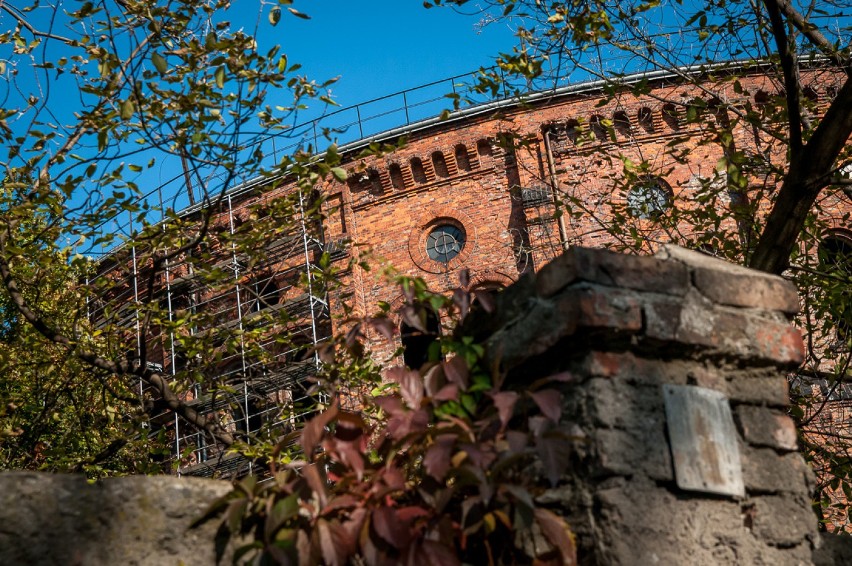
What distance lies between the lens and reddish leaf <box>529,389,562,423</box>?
2645 millimetres

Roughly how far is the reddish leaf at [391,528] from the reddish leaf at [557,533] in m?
0.35

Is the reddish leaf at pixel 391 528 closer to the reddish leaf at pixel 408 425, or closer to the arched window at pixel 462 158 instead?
the reddish leaf at pixel 408 425

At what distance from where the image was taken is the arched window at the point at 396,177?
23.8m

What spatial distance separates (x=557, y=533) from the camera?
258 cm

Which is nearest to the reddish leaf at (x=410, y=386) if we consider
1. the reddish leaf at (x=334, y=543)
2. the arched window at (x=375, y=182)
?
the reddish leaf at (x=334, y=543)

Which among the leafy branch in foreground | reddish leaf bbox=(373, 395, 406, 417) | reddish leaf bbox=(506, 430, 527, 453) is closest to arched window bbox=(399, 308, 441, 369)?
the leafy branch in foreground

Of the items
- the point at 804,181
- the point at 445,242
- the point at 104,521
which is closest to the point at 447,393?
the point at 104,521

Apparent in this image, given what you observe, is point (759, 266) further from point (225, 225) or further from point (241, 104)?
point (225, 225)

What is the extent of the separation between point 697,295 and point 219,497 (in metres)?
1.53

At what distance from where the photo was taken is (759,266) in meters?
5.86

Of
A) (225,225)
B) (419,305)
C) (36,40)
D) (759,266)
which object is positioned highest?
(225,225)

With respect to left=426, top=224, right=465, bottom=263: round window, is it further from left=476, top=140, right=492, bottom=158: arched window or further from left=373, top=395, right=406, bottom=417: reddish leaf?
left=373, top=395, right=406, bottom=417: reddish leaf

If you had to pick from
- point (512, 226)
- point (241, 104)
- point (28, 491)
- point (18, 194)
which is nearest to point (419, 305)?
point (28, 491)

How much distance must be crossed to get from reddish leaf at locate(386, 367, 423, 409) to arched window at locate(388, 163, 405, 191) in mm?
20991
